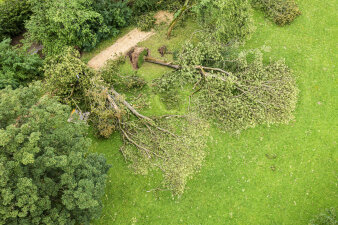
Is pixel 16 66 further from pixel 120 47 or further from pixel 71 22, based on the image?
pixel 120 47

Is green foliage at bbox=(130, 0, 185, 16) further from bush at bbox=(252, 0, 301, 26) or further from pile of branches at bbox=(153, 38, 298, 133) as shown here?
bush at bbox=(252, 0, 301, 26)

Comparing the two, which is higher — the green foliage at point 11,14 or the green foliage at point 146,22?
the green foliage at point 11,14

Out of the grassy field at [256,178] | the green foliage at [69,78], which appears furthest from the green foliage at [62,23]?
the grassy field at [256,178]

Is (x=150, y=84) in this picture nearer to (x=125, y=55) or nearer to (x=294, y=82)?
(x=125, y=55)

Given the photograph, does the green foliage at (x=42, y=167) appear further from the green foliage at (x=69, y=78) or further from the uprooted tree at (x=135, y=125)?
the green foliage at (x=69, y=78)

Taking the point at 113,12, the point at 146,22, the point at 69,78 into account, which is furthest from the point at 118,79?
the point at 146,22

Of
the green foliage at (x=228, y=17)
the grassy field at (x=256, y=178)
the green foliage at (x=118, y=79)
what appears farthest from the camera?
the green foliage at (x=118, y=79)
